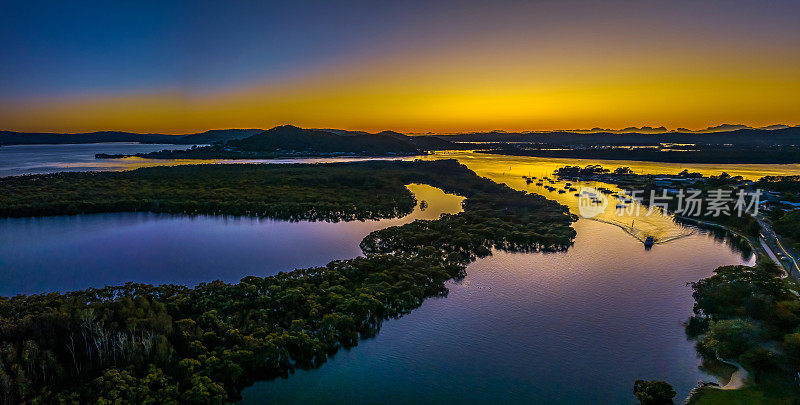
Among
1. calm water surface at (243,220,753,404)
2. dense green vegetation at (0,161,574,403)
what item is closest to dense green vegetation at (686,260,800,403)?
calm water surface at (243,220,753,404)

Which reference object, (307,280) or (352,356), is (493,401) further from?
(307,280)

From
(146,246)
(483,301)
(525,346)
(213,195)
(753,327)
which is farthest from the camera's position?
(213,195)

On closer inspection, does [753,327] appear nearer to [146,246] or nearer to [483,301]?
[483,301]

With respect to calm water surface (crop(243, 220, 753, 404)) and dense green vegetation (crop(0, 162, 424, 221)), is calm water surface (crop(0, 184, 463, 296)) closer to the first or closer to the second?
dense green vegetation (crop(0, 162, 424, 221))

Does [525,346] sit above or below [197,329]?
below

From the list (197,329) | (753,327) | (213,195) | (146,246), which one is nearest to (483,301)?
(753,327)

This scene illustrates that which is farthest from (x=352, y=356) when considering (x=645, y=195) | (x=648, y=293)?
(x=645, y=195)

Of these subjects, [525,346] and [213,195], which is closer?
[525,346]

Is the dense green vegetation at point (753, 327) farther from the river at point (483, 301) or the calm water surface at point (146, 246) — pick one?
the calm water surface at point (146, 246)
